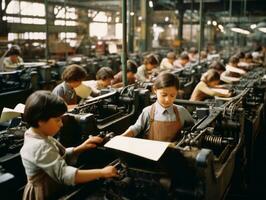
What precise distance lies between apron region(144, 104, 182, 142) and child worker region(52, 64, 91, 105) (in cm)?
112

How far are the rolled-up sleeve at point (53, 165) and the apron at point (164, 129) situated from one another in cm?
97

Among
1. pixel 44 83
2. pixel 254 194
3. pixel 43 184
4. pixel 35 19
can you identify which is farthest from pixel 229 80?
pixel 35 19

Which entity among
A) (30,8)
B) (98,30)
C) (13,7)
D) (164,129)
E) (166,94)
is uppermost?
(30,8)

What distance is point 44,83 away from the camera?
19.5 ft

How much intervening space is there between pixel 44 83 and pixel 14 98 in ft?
2.47

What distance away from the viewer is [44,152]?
5.27 feet

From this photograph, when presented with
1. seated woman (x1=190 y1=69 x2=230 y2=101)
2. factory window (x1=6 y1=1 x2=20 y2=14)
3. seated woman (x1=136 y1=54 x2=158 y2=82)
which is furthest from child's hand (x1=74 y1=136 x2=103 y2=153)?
factory window (x1=6 y1=1 x2=20 y2=14)

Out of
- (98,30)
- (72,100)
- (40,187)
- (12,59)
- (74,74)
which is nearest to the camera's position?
(40,187)

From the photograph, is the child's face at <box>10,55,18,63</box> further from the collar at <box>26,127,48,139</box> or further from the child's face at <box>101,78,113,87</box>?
the collar at <box>26,127,48,139</box>

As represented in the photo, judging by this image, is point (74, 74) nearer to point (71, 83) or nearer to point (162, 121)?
point (71, 83)

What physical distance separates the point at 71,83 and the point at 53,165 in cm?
188

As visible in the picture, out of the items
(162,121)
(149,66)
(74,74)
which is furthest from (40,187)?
(149,66)

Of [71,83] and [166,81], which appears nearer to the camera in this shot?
[166,81]

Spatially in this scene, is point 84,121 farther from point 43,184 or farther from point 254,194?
point 254,194
